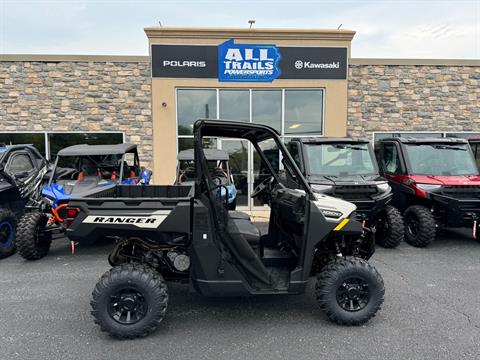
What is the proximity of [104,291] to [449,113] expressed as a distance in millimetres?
11364

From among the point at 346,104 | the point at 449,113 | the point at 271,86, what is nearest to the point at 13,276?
the point at 271,86

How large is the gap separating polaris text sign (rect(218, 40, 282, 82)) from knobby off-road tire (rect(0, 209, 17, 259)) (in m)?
6.41

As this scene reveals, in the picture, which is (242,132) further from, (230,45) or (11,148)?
(230,45)

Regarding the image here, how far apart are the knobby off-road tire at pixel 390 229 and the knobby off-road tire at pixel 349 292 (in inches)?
118

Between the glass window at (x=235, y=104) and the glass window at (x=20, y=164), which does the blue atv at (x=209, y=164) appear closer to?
the glass window at (x=235, y=104)

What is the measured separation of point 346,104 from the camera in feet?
34.7

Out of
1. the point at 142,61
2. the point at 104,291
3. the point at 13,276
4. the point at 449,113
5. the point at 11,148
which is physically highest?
the point at 142,61

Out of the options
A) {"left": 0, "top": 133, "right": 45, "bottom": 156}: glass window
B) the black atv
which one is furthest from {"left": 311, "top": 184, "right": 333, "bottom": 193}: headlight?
{"left": 0, "top": 133, "right": 45, "bottom": 156}: glass window

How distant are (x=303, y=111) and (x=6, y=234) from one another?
8.05m

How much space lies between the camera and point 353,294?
138 inches

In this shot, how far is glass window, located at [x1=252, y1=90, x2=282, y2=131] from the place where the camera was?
34.1 ft

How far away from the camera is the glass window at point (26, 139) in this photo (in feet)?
33.2

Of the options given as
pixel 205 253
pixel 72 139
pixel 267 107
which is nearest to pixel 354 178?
pixel 205 253

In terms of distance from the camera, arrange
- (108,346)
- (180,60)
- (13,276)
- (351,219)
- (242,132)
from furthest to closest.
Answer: (180,60)
(13,276)
(242,132)
(351,219)
(108,346)
